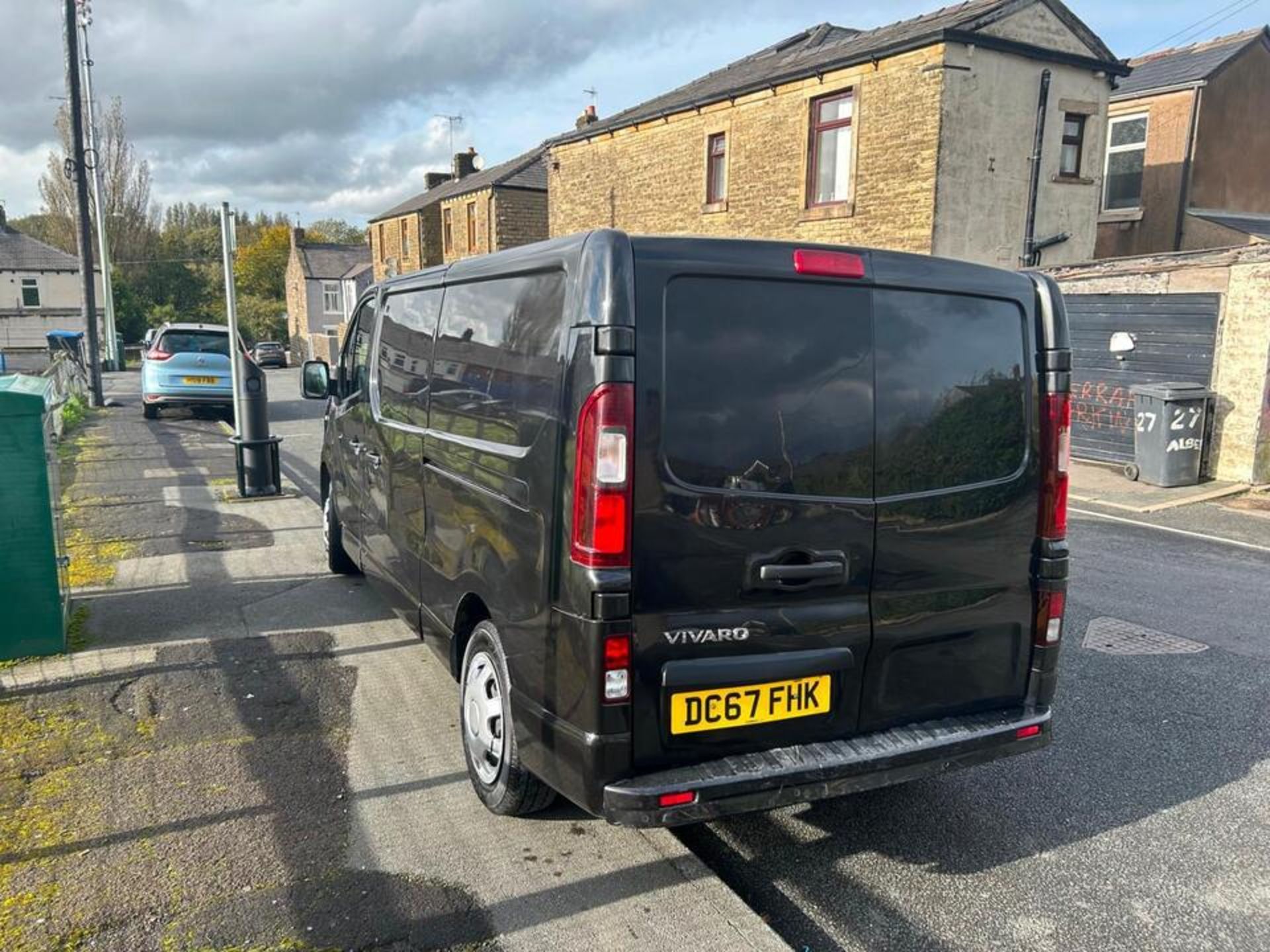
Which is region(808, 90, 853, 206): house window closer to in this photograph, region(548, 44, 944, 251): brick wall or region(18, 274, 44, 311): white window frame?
region(548, 44, 944, 251): brick wall

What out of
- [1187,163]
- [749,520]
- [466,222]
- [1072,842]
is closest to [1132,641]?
[1072,842]

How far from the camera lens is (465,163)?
39.7 meters

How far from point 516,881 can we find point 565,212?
23.9 m

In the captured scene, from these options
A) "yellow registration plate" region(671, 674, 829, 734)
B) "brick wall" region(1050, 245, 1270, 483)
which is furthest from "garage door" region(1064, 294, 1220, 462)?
"yellow registration plate" region(671, 674, 829, 734)

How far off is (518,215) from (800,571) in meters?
29.7

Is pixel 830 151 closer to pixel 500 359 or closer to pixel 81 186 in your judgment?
pixel 81 186

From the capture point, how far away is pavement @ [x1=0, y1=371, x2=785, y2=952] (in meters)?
2.85

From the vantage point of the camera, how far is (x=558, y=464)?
9.50ft

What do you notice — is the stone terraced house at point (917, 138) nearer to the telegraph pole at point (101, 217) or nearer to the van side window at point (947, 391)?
the van side window at point (947, 391)

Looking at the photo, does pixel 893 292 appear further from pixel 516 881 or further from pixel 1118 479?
pixel 1118 479

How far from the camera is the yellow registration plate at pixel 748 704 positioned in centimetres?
288

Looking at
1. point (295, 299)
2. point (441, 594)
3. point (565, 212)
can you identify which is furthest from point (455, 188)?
point (441, 594)

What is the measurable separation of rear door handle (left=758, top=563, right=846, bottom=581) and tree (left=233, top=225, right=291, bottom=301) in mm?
71056

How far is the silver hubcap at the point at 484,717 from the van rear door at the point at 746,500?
0.90 m
